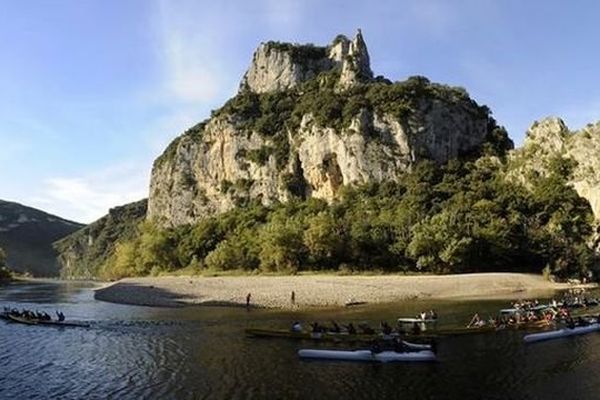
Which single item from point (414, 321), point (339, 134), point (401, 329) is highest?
point (339, 134)

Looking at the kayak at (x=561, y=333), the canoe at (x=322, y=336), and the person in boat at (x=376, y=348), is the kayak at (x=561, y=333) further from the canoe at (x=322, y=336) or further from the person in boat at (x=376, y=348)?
the person in boat at (x=376, y=348)

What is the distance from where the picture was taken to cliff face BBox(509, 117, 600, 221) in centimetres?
12044

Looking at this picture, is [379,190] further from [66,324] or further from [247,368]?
[247,368]

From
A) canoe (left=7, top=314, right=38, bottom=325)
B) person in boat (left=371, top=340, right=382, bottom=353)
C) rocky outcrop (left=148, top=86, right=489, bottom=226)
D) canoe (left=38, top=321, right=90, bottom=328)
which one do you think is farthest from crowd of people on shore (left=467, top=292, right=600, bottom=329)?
rocky outcrop (left=148, top=86, right=489, bottom=226)

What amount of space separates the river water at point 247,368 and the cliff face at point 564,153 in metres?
77.1

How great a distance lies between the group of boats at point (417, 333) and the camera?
4084cm

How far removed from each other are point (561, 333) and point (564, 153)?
9570 cm

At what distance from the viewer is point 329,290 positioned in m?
81.9

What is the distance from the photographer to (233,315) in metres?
66.1

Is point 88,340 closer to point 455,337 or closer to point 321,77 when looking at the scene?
point 455,337

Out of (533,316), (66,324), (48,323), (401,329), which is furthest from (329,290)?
(48,323)

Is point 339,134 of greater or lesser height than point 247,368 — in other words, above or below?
above

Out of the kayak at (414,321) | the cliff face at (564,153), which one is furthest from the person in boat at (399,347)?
the cliff face at (564,153)

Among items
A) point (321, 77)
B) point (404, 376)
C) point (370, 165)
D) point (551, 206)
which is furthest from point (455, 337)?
point (321, 77)
